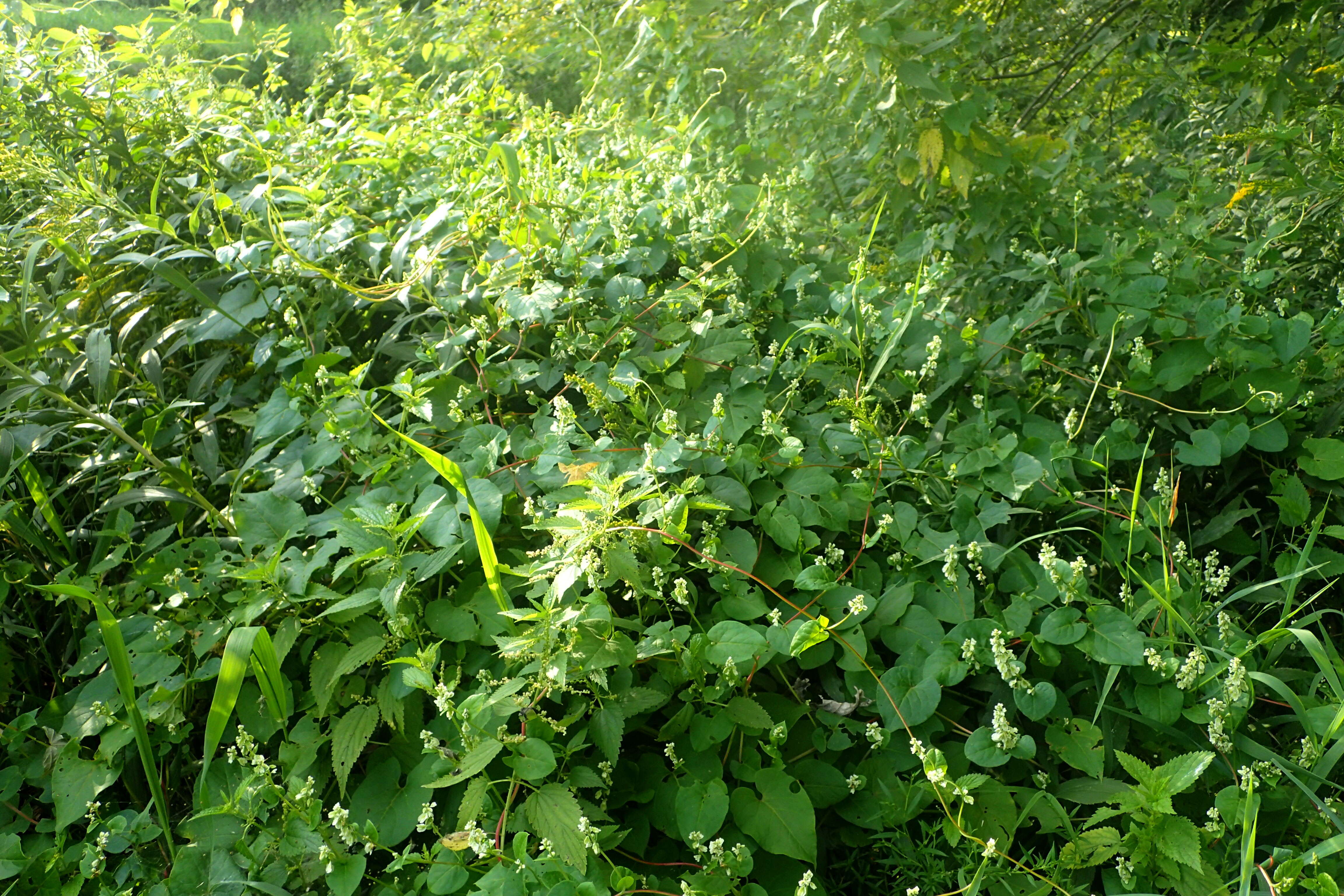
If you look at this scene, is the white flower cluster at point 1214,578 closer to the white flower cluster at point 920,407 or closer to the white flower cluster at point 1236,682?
the white flower cluster at point 1236,682

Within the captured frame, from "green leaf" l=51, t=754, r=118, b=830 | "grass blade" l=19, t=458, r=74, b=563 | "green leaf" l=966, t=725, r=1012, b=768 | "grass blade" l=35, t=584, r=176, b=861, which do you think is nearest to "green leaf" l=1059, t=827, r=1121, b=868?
"green leaf" l=966, t=725, r=1012, b=768

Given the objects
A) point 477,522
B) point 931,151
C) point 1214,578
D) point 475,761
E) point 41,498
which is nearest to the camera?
point 475,761

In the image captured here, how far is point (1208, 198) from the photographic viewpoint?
8.07 feet

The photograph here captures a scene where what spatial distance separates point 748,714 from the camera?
1307 millimetres

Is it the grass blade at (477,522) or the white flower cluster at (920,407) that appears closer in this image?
the grass blade at (477,522)

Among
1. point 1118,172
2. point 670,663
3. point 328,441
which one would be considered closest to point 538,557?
point 670,663

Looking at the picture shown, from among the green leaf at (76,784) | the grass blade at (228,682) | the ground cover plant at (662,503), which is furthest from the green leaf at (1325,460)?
the green leaf at (76,784)

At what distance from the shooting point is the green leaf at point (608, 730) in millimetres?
1232

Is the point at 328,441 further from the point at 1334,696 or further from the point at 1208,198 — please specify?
the point at 1208,198

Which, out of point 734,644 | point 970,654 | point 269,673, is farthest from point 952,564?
point 269,673

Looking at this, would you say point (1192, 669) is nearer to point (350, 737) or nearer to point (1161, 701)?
point (1161, 701)

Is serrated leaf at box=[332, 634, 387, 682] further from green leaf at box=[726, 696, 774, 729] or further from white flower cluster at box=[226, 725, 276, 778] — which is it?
green leaf at box=[726, 696, 774, 729]

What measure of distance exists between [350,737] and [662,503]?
555mm

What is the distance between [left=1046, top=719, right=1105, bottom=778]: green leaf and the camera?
130cm
